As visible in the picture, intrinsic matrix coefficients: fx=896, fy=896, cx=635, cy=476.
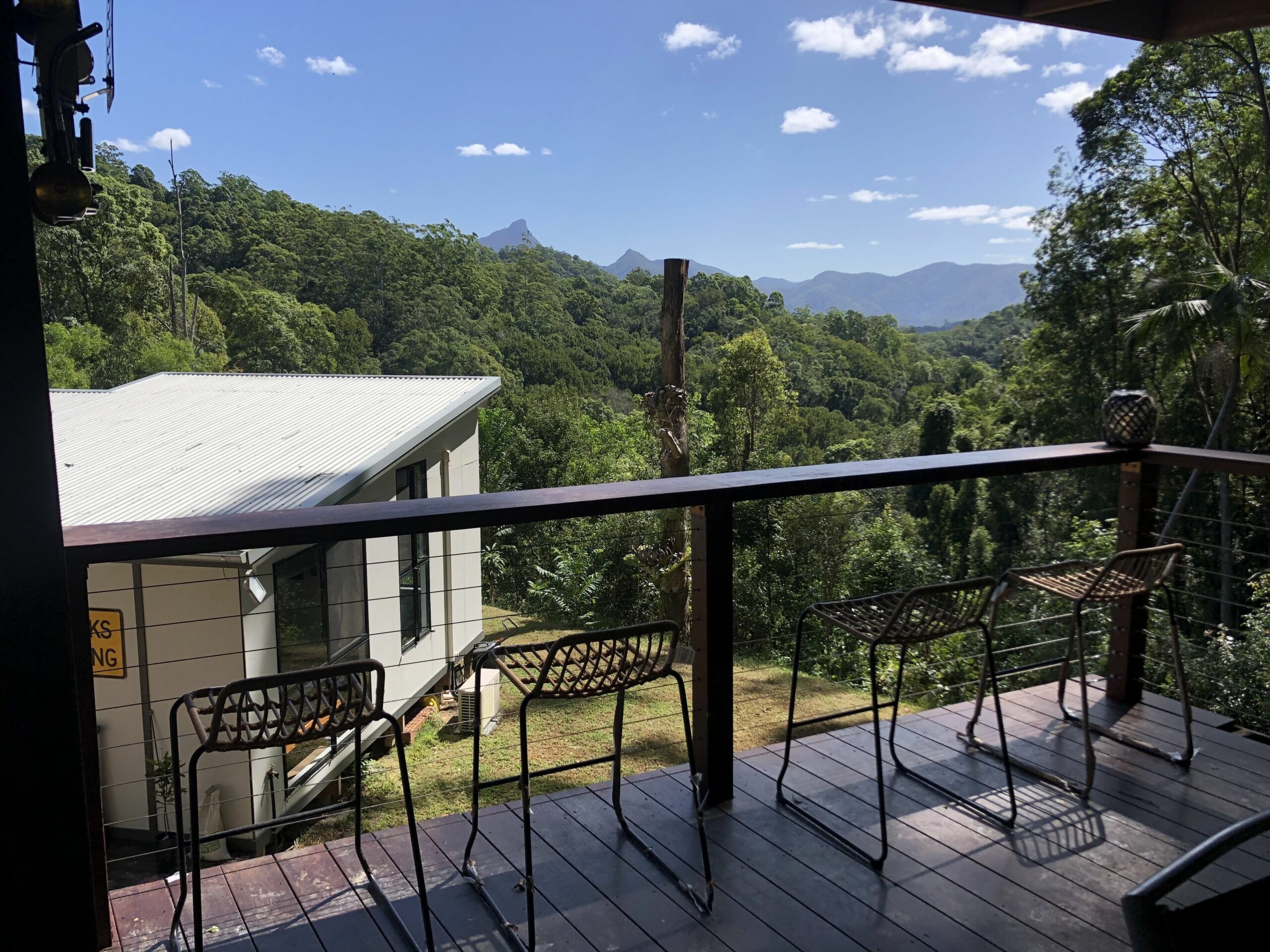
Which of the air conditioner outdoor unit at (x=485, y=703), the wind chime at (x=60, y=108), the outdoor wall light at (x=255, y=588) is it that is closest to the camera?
the wind chime at (x=60, y=108)

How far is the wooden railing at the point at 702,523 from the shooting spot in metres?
1.84

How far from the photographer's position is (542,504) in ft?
6.97

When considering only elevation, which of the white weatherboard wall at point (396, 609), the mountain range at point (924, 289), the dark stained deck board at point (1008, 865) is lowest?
the white weatherboard wall at point (396, 609)

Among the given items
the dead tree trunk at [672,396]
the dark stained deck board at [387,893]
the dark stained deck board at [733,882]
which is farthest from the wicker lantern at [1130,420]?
the dead tree trunk at [672,396]

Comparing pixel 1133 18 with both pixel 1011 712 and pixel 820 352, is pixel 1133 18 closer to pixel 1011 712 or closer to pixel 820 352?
pixel 1011 712

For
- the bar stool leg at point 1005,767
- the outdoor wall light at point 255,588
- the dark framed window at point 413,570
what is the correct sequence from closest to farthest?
the bar stool leg at point 1005,767
the outdoor wall light at point 255,588
the dark framed window at point 413,570

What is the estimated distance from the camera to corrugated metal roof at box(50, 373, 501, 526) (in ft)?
21.1

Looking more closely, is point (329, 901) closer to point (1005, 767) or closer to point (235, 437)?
point (1005, 767)

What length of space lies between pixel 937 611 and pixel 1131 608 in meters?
1.22

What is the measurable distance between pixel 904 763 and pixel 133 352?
27.0 metres

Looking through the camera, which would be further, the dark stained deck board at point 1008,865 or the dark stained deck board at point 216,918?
the dark stained deck board at point 1008,865

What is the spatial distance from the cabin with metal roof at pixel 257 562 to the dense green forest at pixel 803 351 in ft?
7.26

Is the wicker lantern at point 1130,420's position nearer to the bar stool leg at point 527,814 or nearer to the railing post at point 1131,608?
the railing post at point 1131,608

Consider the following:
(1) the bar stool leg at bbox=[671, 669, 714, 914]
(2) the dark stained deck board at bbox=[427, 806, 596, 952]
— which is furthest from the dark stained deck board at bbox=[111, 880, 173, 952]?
(1) the bar stool leg at bbox=[671, 669, 714, 914]
